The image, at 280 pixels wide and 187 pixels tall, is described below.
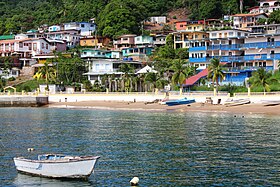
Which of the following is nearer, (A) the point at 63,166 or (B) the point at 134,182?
(B) the point at 134,182

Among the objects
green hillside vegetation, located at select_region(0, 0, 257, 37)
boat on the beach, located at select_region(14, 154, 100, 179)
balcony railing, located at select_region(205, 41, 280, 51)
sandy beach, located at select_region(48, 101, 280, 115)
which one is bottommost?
boat on the beach, located at select_region(14, 154, 100, 179)

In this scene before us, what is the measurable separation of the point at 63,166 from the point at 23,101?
2707 inches

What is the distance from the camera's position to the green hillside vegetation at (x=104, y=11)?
134125mm

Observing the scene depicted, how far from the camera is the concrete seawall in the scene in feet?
311

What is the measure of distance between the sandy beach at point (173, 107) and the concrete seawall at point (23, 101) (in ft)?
6.93

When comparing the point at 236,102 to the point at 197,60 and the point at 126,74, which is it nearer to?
the point at 126,74

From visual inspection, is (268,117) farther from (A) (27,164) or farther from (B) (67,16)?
(B) (67,16)

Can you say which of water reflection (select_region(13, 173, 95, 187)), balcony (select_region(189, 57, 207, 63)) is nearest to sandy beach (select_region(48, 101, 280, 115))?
balcony (select_region(189, 57, 207, 63))

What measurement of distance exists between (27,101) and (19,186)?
68.4 meters

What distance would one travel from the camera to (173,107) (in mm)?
77875

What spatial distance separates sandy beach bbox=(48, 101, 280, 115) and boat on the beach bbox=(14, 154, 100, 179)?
1684 inches

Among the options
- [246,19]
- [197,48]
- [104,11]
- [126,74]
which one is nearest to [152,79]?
[126,74]

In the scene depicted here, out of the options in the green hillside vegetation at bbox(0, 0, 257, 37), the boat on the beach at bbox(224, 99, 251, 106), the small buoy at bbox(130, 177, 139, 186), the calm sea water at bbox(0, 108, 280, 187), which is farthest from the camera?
the green hillside vegetation at bbox(0, 0, 257, 37)

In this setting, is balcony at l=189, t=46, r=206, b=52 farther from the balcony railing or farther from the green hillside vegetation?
the green hillside vegetation
